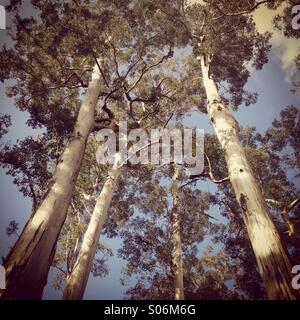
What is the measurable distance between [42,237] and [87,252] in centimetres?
427

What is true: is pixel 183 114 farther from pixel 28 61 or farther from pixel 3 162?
pixel 3 162

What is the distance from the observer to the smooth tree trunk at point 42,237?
149 inches

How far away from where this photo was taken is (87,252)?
824 cm

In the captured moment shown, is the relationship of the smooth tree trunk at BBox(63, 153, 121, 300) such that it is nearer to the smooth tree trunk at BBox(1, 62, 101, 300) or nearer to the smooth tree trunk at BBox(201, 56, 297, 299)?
the smooth tree trunk at BBox(1, 62, 101, 300)

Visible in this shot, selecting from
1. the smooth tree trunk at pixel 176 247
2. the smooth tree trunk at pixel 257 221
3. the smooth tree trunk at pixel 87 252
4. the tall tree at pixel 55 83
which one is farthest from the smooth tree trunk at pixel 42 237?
the smooth tree trunk at pixel 176 247

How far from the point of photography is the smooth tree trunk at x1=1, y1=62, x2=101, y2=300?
378 cm

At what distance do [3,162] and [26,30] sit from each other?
13.8ft

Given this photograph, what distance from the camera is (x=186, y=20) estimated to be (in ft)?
33.0

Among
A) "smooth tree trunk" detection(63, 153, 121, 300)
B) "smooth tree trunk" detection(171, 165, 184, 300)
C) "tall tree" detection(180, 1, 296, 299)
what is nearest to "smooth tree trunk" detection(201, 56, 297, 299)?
"tall tree" detection(180, 1, 296, 299)

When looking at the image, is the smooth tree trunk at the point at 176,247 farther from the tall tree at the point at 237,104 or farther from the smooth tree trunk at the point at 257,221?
the smooth tree trunk at the point at 257,221

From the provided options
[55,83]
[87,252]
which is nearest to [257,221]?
[87,252]

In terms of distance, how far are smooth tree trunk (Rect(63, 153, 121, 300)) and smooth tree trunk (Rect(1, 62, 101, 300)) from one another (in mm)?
3556

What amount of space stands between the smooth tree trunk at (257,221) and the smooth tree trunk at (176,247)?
635cm

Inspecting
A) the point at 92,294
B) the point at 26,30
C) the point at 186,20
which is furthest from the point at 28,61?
the point at 92,294
